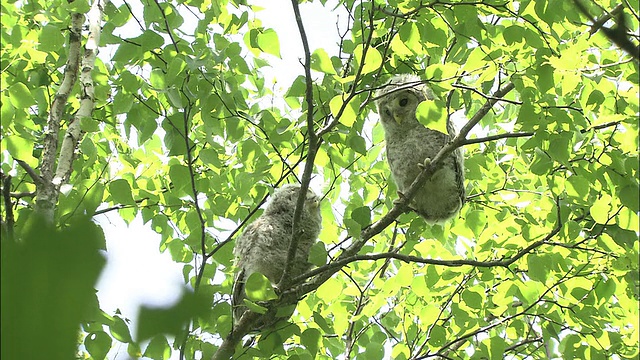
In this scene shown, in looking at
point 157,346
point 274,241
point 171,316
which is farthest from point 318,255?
point 171,316

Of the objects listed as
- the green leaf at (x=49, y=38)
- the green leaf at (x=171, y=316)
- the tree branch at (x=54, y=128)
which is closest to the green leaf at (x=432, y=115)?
the tree branch at (x=54, y=128)

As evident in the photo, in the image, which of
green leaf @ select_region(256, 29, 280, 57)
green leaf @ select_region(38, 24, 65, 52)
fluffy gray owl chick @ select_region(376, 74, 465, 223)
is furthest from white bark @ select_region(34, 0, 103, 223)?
fluffy gray owl chick @ select_region(376, 74, 465, 223)

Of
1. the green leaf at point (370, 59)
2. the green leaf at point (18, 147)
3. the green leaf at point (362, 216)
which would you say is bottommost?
the green leaf at point (362, 216)

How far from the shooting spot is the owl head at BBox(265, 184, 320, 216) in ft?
13.6

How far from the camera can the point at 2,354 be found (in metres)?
0.28

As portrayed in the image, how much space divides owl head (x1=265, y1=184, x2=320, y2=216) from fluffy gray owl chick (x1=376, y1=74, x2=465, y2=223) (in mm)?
555

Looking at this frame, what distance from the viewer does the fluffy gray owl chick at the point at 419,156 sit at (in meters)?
3.93

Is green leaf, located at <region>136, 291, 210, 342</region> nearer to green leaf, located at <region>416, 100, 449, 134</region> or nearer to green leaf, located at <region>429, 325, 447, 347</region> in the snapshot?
green leaf, located at <region>416, 100, 449, 134</region>

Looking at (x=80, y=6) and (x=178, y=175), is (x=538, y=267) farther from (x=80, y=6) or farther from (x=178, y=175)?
(x=80, y=6)

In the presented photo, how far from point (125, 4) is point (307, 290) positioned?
1759mm

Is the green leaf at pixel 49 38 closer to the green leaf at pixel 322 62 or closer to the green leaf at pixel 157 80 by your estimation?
the green leaf at pixel 157 80

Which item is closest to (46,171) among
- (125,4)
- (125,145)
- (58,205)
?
(58,205)

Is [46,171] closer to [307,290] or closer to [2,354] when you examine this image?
[307,290]

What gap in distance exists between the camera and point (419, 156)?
4.04 m
